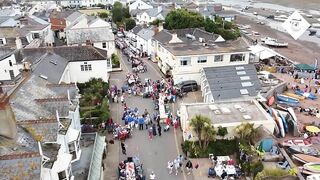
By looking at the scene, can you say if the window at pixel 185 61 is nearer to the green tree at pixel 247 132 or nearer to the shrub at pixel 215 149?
the shrub at pixel 215 149

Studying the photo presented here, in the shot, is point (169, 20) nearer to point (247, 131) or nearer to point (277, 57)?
point (277, 57)

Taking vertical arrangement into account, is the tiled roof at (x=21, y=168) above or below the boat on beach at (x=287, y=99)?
above

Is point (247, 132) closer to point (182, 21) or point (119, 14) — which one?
point (182, 21)

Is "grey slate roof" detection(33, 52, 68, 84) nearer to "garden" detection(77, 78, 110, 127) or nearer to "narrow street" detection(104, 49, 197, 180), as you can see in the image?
"garden" detection(77, 78, 110, 127)

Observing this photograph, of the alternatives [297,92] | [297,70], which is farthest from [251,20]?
[297,92]

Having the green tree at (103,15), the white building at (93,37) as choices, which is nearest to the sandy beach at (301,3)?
the green tree at (103,15)
